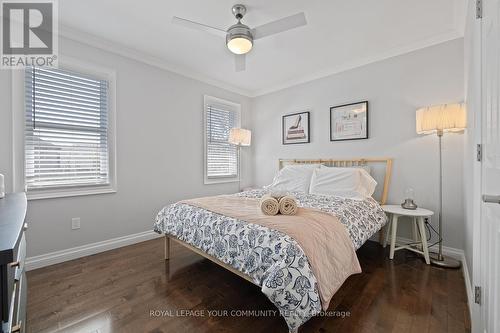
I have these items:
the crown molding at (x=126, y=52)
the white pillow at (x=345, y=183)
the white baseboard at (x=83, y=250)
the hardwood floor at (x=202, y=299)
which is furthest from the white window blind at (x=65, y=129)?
the white pillow at (x=345, y=183)

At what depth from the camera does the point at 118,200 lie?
2.88 metres

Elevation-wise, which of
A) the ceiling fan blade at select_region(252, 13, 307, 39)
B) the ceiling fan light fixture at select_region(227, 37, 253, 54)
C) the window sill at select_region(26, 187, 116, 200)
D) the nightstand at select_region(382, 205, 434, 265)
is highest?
the ceiling fan blade at select_region(252, 13, 307, 39)

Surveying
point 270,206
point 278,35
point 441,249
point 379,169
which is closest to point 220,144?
point 278,35

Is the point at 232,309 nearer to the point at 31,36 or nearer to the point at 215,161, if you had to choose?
the point at 215,161

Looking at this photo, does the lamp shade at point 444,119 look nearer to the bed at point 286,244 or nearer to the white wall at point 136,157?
the bed at point 286,244

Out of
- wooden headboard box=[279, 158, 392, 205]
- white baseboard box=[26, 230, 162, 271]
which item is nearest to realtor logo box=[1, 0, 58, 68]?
white baseboard box=[26, 230, 162, 271]

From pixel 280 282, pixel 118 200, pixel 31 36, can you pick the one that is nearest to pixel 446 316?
pixel 280 282

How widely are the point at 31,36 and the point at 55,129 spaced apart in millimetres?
976

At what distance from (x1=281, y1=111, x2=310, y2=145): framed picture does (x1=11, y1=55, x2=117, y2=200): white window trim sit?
2696 mm

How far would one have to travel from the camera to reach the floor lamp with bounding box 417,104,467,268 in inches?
88.5

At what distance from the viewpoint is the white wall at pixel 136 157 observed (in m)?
2.35

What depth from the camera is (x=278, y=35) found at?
258 cm

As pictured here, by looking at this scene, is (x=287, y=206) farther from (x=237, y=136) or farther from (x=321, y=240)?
(x=237, y=136)

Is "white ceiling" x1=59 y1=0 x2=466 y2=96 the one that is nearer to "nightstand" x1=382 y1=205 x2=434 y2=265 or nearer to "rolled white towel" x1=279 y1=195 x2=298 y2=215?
"rolled white towel" x1=279 y1=195 x2=298 y2=215
